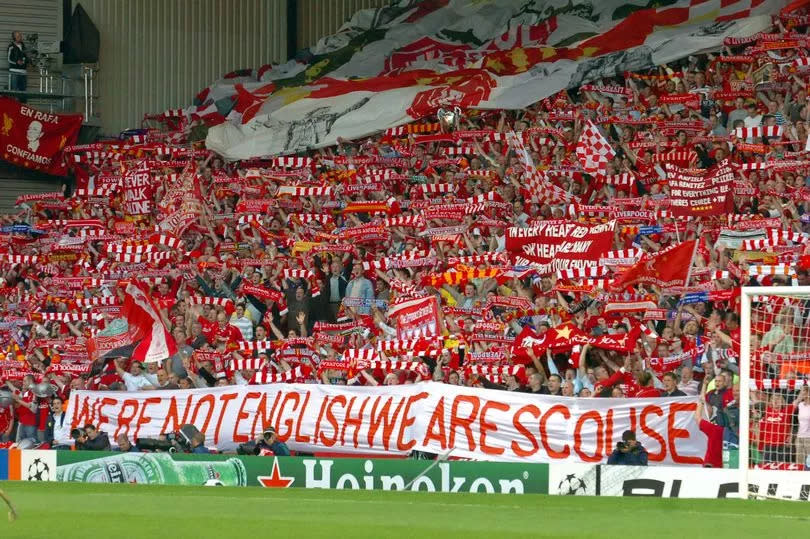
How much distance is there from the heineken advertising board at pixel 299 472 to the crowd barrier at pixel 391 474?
0.01 metres

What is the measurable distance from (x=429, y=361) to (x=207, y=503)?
741cm

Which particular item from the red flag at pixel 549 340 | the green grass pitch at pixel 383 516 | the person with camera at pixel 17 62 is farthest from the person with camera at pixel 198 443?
the person with camera at pixel 17 62

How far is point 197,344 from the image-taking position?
2403 cm

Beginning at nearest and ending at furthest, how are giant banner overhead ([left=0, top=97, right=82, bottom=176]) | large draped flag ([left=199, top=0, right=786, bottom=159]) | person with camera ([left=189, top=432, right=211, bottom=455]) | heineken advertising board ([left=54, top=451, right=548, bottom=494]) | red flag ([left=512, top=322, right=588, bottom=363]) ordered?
heineken advertising board ([left=54, top=451, right=548, bottom=494]), red flag ([left=512, top=322, right=588, bottom=363]), person with camera ([left=189, top=432, right=211, bottom=455]), large draped flag ([left=199, top=0, right=786, bottom=159]), giant banner overhead ([left=0, top=97, right=82, bottom=176])

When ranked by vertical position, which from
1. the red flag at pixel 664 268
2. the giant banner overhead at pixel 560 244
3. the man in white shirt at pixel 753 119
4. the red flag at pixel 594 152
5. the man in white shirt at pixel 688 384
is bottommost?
the man in white shirt at pixel 688 384

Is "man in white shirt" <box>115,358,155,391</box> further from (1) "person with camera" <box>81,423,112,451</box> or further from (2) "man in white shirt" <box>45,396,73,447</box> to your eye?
(1) "person with camera" <box>81,423,112,451</box>

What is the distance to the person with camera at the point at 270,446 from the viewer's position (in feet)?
63.6

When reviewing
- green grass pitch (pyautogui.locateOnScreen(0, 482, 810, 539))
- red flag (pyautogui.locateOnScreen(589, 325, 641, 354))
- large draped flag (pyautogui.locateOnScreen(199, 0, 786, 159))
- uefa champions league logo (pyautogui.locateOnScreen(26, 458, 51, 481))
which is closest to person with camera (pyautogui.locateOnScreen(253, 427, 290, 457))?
uefa champions league logo (pyautogui.locateOnScreen(26, 458, 51, 481))

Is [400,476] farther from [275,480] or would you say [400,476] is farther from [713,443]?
[713,443]

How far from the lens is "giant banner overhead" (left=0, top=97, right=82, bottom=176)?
119 ft

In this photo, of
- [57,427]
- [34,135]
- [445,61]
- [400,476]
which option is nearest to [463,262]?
[400,476]

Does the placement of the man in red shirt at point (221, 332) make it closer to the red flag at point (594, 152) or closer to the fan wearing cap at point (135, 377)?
the fan wearing cap at point (135, 377)

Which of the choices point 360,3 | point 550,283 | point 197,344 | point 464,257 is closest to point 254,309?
point 197,344

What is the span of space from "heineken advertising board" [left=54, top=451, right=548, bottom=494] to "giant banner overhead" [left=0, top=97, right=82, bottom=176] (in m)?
18.1
